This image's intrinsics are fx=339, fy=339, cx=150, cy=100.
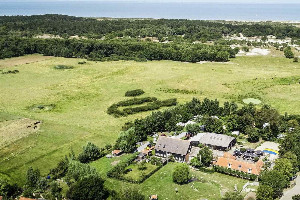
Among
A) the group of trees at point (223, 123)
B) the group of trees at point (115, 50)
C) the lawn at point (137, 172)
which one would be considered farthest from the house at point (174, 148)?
the group of trees at point (115, 50)

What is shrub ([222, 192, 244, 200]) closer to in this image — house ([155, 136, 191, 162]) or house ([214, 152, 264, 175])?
house ([214, 152, 264, 175])

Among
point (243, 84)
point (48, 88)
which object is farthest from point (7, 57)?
point (243, 84)

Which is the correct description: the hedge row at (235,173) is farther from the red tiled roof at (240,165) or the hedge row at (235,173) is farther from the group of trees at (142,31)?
the group of trees at (142,31)

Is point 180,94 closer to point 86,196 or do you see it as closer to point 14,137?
point 14,137

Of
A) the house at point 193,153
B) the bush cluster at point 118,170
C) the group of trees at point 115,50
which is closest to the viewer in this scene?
the bush cluster at point 118,170

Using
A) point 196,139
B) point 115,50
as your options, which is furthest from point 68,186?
point 115,50

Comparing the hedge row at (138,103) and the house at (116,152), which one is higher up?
the hedge row at (138,103)

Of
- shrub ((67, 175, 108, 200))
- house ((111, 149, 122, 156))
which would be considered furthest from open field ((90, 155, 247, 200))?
house ((111, 149, 122, 156))

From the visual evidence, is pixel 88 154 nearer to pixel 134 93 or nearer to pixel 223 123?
pixel 223 123
